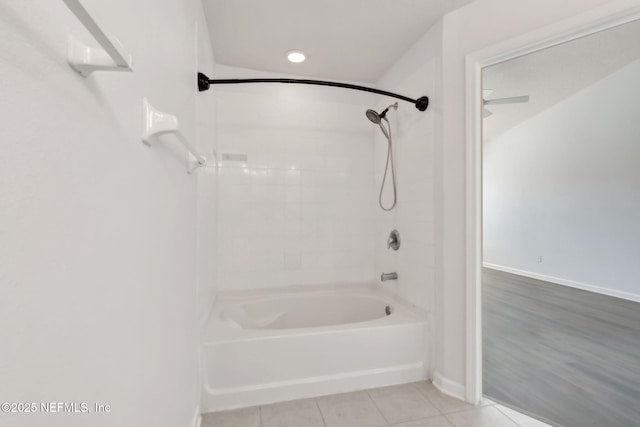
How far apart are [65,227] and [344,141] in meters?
2.43

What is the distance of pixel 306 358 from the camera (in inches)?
64.4

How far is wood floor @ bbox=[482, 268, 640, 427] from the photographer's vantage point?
1.53m

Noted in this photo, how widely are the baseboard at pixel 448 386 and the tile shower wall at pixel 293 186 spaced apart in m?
1.05

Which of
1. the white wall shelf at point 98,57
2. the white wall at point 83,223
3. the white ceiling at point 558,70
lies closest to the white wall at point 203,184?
the white wall at point 83,223

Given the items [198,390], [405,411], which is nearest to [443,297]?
[405,411]

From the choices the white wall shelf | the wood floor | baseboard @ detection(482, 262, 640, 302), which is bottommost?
the wood floor

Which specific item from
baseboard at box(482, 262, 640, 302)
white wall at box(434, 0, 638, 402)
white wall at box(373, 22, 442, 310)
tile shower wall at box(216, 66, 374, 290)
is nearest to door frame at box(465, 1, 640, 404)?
white wall at box(434, 0, 638, 402)

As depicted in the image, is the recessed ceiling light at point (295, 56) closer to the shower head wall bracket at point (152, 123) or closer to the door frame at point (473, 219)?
the door frame at point (473, 219)

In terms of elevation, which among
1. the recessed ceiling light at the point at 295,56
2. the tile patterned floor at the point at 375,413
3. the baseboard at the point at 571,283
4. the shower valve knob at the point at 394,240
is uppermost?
the recessed ceiling light at the point at 295,56

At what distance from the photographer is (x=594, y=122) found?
3438 mm

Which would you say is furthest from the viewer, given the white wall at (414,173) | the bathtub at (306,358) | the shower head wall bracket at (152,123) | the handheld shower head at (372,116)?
the handheld shower head at (372,116)

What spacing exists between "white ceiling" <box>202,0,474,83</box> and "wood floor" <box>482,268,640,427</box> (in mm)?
2410

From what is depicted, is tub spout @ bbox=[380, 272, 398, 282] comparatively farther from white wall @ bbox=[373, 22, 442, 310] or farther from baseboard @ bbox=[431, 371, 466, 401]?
baseboard @ bbox=[431, 371, 466, 401]

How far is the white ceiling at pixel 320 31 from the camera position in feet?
5.43
